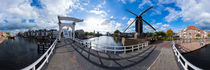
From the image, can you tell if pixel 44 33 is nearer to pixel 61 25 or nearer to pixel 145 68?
pixel 61 25

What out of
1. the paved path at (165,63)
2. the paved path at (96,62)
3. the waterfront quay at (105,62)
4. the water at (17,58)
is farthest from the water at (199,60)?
the water at (17,58)

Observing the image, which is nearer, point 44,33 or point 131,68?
point 131,68

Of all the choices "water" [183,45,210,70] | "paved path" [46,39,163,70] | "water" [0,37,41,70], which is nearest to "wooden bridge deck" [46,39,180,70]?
"paved path" [46,39,163,70]

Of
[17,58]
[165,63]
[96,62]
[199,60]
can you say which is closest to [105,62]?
[96,62]

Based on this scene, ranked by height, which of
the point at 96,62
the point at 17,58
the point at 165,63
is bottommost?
the point at 17,58

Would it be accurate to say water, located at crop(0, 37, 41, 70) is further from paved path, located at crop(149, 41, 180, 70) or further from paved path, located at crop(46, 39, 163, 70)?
paved path, located at crop(149, 41, 180, 70)

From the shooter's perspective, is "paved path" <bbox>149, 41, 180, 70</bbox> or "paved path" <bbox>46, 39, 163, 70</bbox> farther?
"paved path" <bbox>149, 41, 180, 70</bbox>

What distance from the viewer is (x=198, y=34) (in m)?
42.5

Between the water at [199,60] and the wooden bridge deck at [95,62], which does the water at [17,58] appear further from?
the water at [199,60]

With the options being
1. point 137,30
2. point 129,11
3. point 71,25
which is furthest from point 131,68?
point 129,11

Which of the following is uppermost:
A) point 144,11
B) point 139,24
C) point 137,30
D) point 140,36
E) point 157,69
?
point 144,11

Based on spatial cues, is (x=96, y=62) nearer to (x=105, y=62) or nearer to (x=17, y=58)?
(x=105, y=62)

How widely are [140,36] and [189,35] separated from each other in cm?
4989

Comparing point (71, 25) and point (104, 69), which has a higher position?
point (71, 25)
